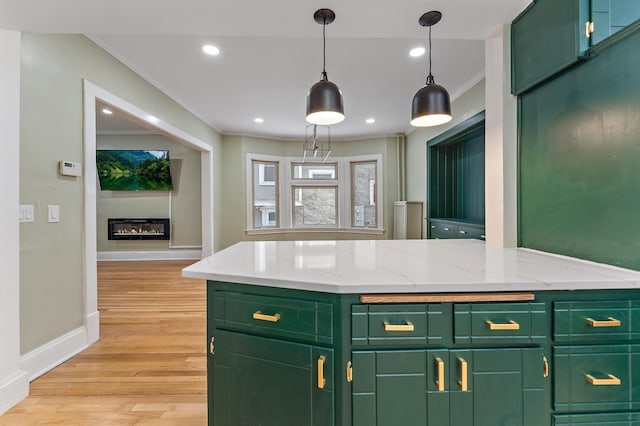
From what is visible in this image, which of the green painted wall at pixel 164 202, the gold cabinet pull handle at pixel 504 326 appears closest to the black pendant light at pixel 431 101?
the gold cabinet pull handle at pixel 504 326

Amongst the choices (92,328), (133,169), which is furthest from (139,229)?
(92,328)

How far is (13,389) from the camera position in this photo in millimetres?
1838

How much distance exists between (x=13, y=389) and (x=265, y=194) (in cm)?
515

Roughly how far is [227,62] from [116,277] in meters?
4.01

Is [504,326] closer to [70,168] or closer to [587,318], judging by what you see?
[587,318]

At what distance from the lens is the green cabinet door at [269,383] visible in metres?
1.11

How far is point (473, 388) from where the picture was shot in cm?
109

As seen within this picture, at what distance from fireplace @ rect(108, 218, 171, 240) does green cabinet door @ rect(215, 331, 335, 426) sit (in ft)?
19.0

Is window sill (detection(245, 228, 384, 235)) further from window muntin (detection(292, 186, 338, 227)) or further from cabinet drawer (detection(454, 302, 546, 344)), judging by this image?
cabinet drawer (detection(454, 302, 546, 344))

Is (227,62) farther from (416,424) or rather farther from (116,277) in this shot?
(116,277)

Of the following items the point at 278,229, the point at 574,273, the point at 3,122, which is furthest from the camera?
the point at 278,229

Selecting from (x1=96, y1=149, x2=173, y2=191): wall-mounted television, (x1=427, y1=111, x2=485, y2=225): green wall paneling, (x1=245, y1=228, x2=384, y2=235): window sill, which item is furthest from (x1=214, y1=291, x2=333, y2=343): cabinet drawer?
(x1=96, y1=149, x2=173, y2=191): wall-mounted television

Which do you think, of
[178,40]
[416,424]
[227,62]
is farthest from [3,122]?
[416,424]

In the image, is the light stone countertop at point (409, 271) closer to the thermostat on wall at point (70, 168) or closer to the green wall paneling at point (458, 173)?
the thermostat on wall at point (70, 168)
